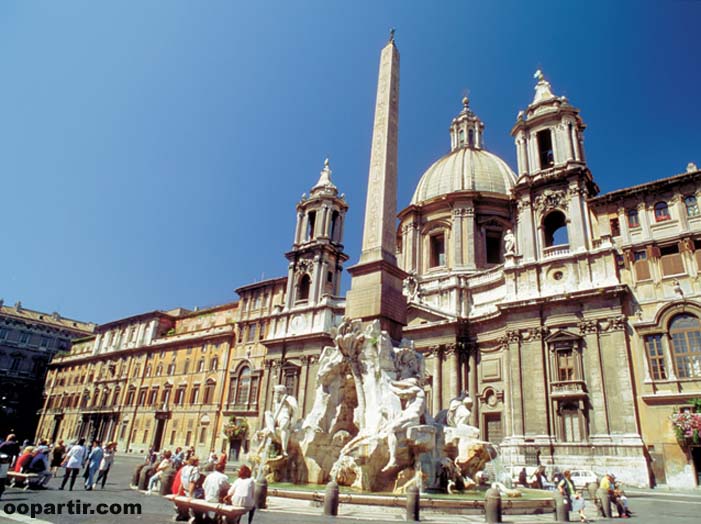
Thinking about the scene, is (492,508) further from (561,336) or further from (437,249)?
(437,249)

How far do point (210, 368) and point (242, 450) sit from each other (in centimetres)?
856

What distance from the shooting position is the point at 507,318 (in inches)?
1082

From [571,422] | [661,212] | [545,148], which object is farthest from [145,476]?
[545,148]

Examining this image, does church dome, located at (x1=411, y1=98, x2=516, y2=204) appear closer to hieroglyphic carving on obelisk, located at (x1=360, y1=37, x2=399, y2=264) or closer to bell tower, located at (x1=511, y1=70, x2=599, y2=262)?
bell tower, located at (x1=511, y1=70, x2=599, y2=262)

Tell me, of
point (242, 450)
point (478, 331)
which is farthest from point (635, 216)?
point (242, 450)

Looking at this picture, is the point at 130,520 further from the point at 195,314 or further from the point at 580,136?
the point at 195,314

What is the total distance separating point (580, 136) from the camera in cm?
3019

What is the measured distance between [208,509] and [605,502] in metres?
9.97

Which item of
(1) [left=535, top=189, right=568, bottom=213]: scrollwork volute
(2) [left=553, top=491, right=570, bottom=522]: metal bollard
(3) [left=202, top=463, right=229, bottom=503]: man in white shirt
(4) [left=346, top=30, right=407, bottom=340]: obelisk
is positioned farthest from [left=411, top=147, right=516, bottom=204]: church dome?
(3) [left=202, top=463, right=229, bottom=503]: man in white shirt

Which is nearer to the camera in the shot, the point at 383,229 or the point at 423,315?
the point at 383,229

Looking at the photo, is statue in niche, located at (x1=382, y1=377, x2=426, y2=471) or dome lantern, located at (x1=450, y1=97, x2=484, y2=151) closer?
statue in niche, located at (x1=382, y1=377, x2=426, y2=471)

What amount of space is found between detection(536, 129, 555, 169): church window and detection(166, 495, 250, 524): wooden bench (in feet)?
97.8

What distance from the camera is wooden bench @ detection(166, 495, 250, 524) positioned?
20.1 feet

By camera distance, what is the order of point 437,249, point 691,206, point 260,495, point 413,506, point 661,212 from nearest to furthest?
point 413,506 → point 260,495 → point 691,206 → point 661,212 → point 437,249
